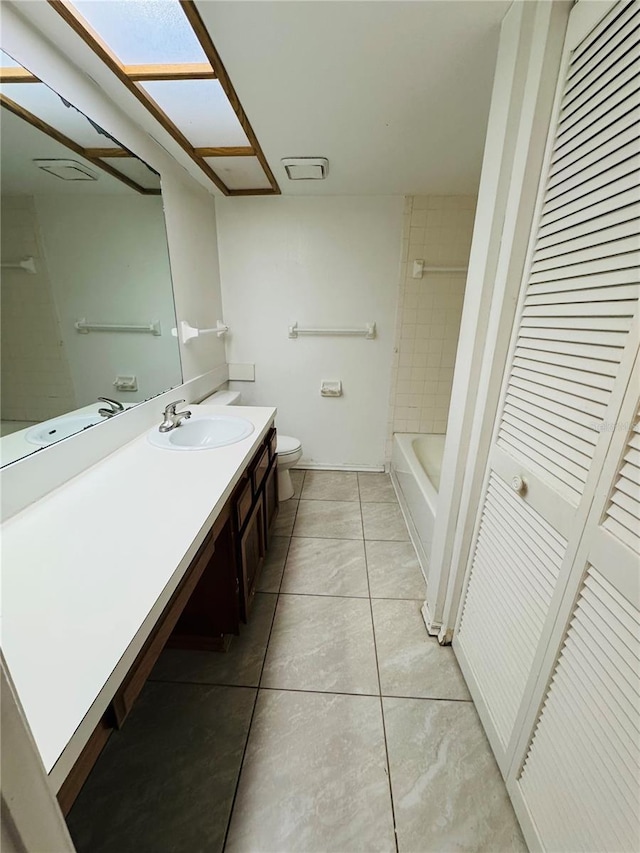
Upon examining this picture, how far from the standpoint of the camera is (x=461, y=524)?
4.11 feet

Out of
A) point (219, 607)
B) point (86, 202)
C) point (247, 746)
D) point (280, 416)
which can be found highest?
point (86, 202)

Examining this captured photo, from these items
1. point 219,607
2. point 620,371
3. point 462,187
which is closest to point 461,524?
point 620,371

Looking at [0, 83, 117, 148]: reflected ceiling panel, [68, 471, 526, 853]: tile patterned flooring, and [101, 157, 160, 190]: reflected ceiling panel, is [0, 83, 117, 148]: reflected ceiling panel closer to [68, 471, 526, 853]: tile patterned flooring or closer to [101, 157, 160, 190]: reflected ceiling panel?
[101, 157, 160, 190]: reflected ceiling panel

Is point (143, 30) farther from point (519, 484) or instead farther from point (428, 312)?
point (428, 312)

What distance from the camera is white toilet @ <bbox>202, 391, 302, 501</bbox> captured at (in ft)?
7.39

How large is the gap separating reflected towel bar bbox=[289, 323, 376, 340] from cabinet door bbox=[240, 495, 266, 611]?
144 cm

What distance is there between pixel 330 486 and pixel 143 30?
8.13 ft

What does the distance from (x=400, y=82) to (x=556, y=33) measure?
1.82 ft

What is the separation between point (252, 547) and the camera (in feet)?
4.92

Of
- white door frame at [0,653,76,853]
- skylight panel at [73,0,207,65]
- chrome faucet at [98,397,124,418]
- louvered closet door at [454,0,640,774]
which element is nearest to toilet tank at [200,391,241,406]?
chrome faucet at [98,397,124,418]

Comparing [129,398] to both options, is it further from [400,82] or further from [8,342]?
[400,82]

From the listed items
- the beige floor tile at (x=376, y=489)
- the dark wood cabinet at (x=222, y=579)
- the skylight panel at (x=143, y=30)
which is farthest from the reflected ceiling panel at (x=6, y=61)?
the beige floor tile at (x=376, y=489)

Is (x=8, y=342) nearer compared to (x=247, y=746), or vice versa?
(x=8, y=342)

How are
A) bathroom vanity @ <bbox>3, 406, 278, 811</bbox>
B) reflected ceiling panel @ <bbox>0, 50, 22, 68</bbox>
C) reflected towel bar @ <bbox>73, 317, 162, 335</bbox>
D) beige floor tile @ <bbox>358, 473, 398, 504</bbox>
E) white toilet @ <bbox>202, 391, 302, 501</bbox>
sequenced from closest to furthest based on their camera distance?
1. bathroom vanity @ <bbox>3, 406, 278, 811</bbox>
2. reflected ceiling panel @ <bbox>0, 50, 22, 68</bbox>
3. reflected towel bar @ <bbox>73, 317, 162, 335</bbox>
4. white toilet @ <bbox>202, 391, 302, 501</bbox>
5. beige floor tile @ <bbox>358, 473, 398, 504</bbox>
